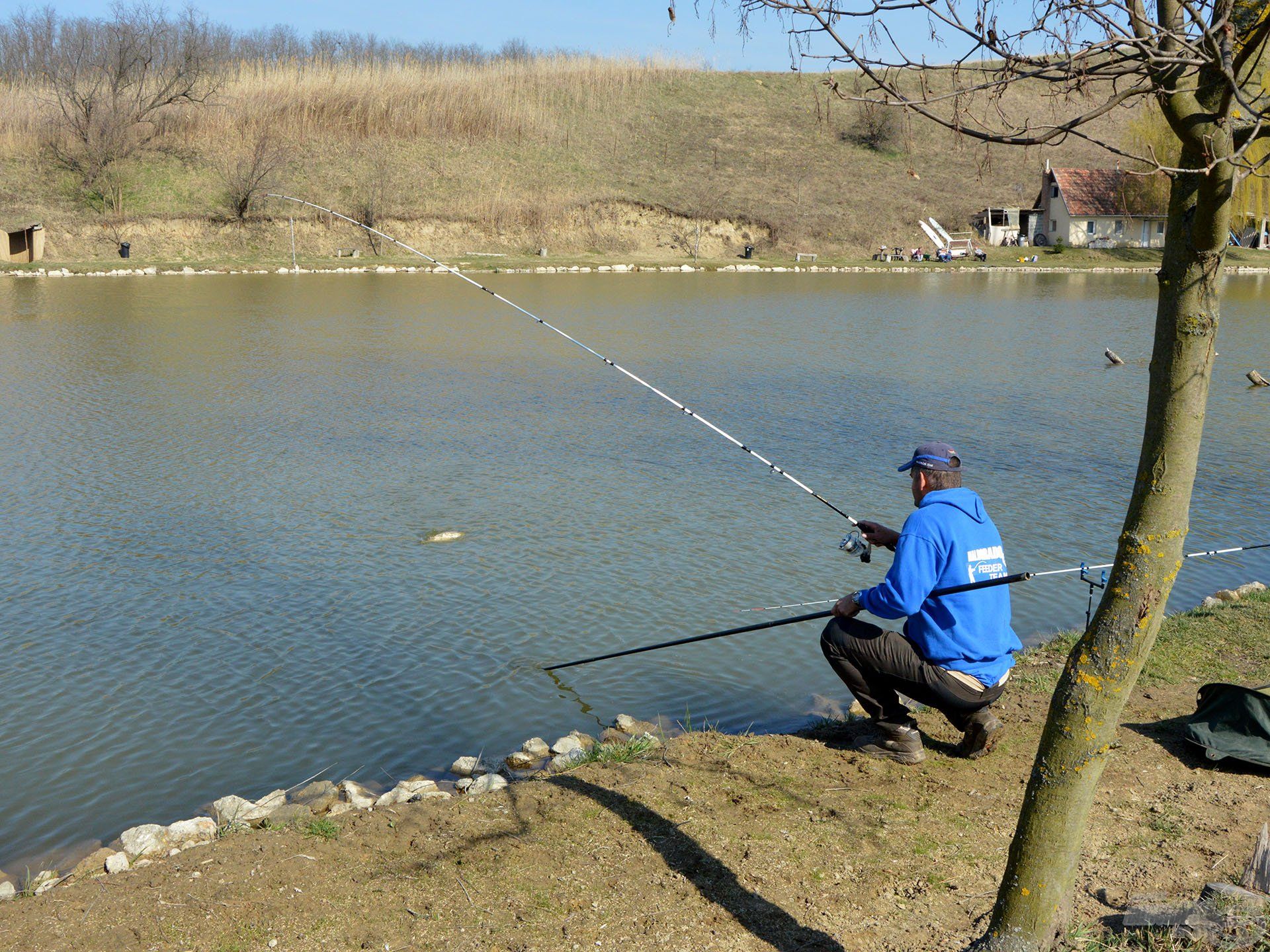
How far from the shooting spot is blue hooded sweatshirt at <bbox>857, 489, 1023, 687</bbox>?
490cm

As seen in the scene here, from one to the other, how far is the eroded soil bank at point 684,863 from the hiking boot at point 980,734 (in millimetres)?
95

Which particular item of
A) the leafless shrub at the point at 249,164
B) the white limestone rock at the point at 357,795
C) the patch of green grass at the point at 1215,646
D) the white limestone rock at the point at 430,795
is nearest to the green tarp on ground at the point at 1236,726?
the patch of green grass at the point at 1215,646

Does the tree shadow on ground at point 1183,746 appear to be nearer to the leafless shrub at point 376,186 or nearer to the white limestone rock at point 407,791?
the white limestone rock at point 407,791

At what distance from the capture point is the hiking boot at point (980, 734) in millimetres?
5215

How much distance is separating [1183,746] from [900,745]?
1393mm

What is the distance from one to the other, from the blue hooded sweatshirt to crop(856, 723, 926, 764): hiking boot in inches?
15.6

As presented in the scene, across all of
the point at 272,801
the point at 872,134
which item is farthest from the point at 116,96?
the point at 272,801

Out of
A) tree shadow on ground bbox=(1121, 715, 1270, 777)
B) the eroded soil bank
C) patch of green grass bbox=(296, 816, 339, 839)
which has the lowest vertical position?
patch of green grass bbox=(296, 816, 339, 839)

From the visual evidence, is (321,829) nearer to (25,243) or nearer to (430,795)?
(430,795)

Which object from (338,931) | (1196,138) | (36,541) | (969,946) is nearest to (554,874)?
(338,931)

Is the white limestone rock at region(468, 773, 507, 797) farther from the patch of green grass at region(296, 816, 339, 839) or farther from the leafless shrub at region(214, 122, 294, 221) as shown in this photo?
the leafless shrub at region(214, 122, 294, 221)

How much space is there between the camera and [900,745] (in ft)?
17.3

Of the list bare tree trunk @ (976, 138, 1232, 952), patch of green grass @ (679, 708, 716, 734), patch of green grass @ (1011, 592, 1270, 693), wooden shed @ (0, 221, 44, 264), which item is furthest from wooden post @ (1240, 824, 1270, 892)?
wooden shed @ (0, 221, 44, 264)

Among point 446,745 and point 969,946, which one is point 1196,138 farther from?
point 446,745
